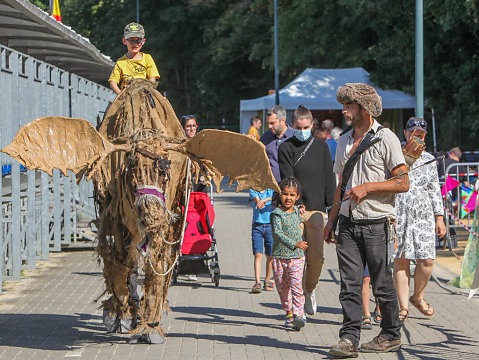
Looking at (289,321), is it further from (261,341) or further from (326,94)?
(326,94)

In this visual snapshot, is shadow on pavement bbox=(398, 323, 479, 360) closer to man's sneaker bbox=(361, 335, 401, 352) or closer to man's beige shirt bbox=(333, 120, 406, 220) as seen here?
man's sneaker bbox=(361, 335, 401, 352)

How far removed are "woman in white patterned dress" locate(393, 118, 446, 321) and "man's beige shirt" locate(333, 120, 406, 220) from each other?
5.17 feet

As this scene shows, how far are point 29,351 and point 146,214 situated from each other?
5.54 ft

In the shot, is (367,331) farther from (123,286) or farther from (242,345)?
(123,286)

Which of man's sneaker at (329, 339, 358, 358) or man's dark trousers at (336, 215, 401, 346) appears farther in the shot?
man's dark trousers at (336, 215, 401, 346)

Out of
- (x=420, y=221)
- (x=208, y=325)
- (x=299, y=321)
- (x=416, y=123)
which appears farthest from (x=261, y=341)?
(x=416, y=123)

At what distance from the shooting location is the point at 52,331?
8.84 metres

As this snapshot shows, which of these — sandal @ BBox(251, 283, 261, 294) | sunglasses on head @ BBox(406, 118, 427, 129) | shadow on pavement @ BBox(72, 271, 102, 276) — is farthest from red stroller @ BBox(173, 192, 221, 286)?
sunglasses on head @ BBox(406, 118, 427, 129)

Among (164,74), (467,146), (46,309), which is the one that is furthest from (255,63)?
(46,309)

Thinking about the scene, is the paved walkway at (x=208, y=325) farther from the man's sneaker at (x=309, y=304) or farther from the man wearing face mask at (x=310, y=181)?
the man wearing face mask at (x=310, y=181)

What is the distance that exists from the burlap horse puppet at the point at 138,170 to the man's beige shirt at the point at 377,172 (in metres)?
0.71

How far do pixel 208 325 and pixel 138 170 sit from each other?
219cm

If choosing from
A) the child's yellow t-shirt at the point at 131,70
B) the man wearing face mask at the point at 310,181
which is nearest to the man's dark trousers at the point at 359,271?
the man wearing face mask at the point at 310,181

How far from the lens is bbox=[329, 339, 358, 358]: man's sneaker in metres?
7.54
